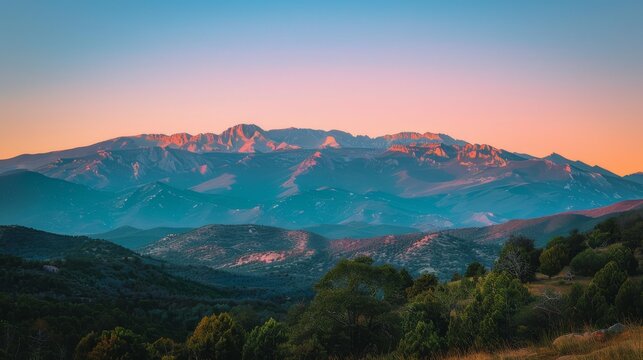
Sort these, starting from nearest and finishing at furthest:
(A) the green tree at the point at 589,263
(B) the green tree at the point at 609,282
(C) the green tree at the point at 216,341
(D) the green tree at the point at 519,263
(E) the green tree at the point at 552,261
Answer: (B) the green tree at the point at 609,282, (C) the green tree at the point at 216,341, (A) the green tree at the point at 589,263, (E) the green tree at the point at 552,261, (D) the green tree at the point at 519,263

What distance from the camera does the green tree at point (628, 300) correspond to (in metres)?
39.4

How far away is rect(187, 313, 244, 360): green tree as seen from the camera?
150 ft

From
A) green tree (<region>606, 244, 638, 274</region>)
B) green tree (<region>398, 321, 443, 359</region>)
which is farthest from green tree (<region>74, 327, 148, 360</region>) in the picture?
green tree (<region>606, 244, 638, 274</region>)

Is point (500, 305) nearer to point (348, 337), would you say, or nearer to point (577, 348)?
point (348, 337)

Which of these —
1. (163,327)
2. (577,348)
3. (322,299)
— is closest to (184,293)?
(163,327)

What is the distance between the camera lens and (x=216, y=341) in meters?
46.7

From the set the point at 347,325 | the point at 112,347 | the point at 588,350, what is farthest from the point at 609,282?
the point at 112,347

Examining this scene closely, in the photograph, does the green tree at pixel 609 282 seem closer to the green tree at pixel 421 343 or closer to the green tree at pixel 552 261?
the green tree at pixel 421 343

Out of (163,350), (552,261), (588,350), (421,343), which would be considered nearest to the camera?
(588,350)

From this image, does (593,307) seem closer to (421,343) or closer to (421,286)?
(421,343)

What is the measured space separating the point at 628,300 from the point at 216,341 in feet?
106

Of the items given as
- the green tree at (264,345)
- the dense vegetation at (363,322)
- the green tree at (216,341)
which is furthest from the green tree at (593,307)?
the green tree at (216,341)

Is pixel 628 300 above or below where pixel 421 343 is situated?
above

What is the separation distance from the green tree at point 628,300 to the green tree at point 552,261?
36.6 metres
